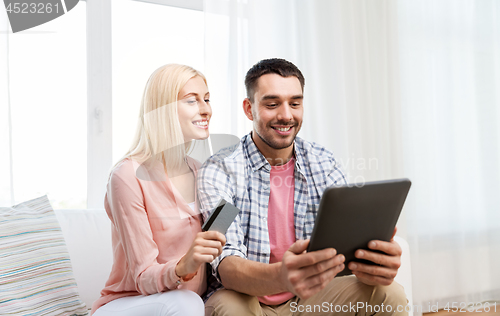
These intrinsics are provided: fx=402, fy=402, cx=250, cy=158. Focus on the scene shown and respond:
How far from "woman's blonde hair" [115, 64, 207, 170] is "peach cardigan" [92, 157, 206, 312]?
0.14ft

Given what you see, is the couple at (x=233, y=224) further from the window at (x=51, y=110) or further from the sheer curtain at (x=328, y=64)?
the window at (x=51, y=110)

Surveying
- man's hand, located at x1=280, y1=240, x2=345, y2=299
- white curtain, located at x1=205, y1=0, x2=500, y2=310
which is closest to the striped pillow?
man's hand, located at x1=280, y1=240, x2=345, y2=299

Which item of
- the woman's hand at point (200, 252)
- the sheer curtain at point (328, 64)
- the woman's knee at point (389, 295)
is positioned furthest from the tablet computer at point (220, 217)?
the sheer curtain at point (328, 64)

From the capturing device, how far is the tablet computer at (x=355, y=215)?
32.5 inches

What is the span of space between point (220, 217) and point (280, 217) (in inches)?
14.0

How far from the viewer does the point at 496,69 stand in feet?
8.07

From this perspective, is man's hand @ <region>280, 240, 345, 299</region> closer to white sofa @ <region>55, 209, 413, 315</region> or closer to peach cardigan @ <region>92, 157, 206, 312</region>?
peach cardigan @ <region>92, 157, 206, 312</region>

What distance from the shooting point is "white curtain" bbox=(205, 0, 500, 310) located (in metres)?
2.03

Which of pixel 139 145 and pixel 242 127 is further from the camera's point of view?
pixel 242 127

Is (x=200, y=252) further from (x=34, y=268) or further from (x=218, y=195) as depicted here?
(x=34, y=268)

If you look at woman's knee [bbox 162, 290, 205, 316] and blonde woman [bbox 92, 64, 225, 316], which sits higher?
blonde woman [bbox 92, 64, 225, 316]

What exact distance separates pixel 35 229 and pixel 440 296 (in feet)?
6.89

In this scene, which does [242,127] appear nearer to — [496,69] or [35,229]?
[35,229]

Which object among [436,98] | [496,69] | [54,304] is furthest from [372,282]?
[496,69]
